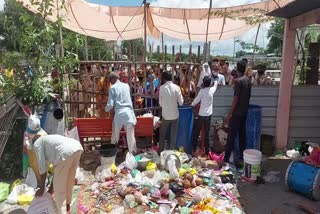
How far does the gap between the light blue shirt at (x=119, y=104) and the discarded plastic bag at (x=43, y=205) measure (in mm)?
2511

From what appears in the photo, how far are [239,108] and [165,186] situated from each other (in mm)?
2227

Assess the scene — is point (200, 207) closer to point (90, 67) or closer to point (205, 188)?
point (205, 188)

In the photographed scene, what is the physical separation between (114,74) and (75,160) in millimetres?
2481

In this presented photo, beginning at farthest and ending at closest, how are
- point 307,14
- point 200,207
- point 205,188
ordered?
Result: point 307,14 → point 205,188 → point 200,207

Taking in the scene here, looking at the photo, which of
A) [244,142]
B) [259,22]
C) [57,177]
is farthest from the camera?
[259,22]

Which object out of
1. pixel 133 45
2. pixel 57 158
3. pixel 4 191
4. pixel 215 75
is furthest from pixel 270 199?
pixel 133 45

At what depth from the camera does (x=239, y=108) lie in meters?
6.23

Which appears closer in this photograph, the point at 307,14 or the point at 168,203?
the point at 168,203

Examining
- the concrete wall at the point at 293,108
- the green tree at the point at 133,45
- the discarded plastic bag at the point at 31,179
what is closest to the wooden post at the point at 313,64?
the concrete wall at the point at 293,108

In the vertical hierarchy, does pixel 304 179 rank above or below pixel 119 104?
below

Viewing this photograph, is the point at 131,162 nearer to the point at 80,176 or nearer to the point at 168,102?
the point at 80,176

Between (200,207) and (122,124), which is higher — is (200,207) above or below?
below

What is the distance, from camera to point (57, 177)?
4.04 m

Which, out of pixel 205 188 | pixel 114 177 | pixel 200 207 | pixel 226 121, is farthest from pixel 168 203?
pixel 226 121
